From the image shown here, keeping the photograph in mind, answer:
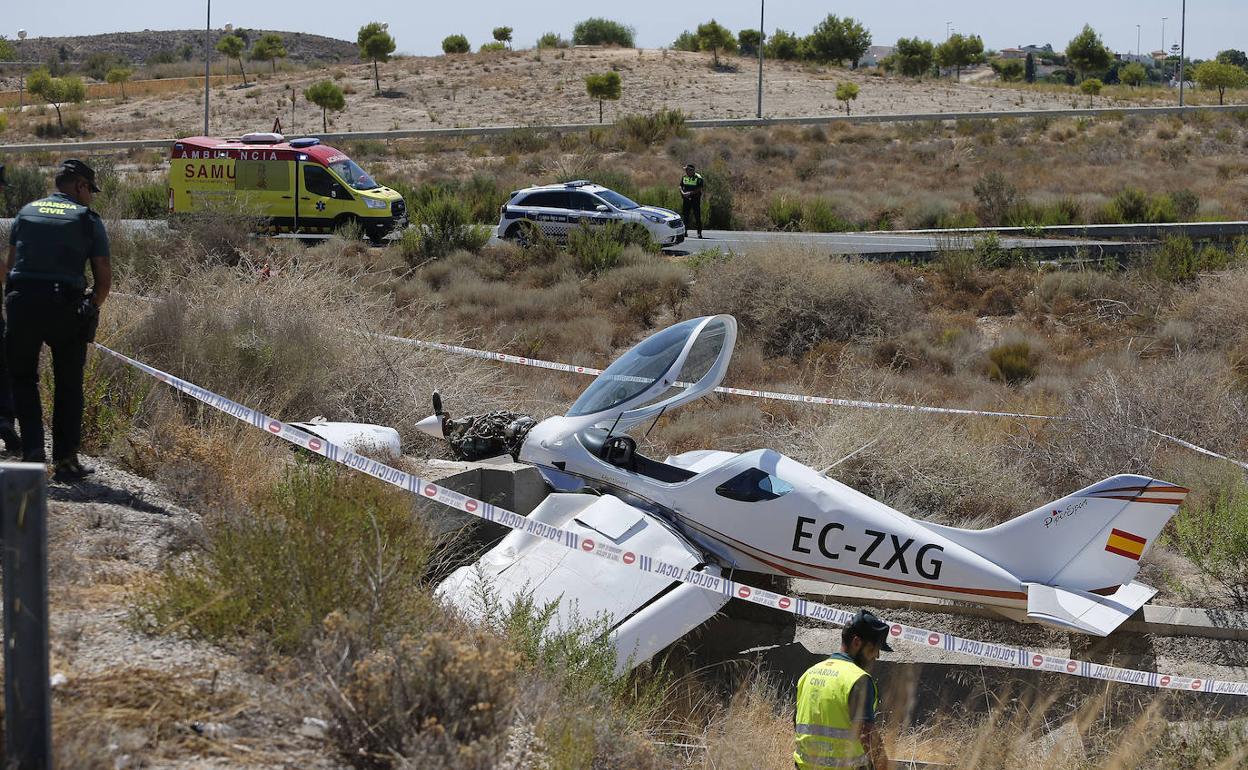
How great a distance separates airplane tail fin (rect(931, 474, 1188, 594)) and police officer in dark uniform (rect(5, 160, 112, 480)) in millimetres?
5557

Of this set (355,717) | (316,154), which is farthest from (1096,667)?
(316,154)

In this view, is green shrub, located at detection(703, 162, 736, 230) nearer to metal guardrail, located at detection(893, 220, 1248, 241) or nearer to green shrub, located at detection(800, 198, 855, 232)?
green shrub, located at detection(800, 198, 855, 232)

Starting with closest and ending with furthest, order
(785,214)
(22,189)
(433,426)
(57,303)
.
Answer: (57,303) → (433,426) → (22,189) → (785,214)

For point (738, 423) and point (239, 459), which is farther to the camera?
point (738, 423)

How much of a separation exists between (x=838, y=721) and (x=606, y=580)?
6.79 feet

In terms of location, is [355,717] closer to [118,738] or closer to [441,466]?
[118,738]

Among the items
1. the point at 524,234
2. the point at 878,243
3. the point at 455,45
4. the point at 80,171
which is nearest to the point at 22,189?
the point at 524,234

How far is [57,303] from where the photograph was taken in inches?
260

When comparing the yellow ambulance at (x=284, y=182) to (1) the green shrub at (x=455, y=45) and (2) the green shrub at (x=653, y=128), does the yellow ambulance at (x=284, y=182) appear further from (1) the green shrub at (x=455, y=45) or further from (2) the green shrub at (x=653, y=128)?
(1) the green shrub at (x=455, y=45)

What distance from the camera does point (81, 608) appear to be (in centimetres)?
499

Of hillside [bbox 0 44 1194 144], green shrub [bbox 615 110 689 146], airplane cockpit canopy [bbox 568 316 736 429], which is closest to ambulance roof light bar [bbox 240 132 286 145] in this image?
airplane cockpit canopy [bbox 568 316 736 429]

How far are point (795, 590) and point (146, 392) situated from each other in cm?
513

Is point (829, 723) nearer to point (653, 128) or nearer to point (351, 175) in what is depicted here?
point (351, 175)

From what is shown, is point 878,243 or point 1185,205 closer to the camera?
point 878,243
